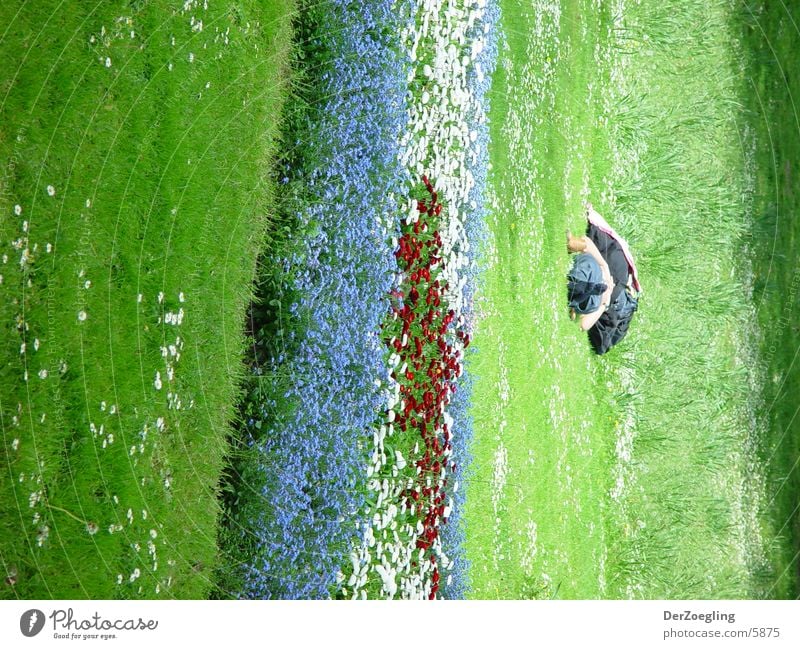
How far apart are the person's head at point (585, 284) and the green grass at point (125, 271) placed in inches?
92.8

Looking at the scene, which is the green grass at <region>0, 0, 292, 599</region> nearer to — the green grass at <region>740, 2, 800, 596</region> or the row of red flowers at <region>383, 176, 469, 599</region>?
the row of red flowers at <region>383, 176, 469, 599</region>

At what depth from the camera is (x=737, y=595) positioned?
5.78 meters

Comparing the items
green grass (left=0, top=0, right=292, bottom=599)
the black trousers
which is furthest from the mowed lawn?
green grass (left=0, top=0, right=292, bottom=599)

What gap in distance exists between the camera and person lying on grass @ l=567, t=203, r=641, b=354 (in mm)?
6004

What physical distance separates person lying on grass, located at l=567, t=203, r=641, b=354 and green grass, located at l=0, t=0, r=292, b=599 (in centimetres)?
238

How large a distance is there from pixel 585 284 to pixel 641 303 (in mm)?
450

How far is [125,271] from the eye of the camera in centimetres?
396
